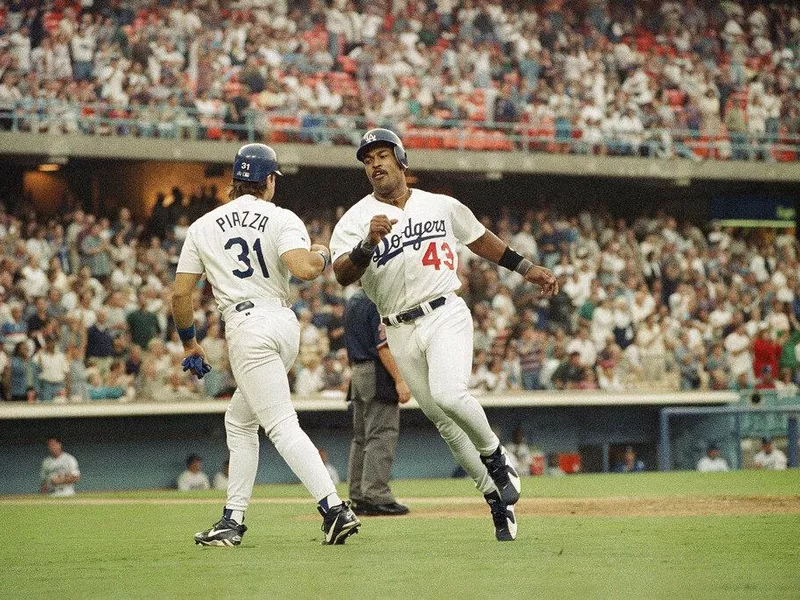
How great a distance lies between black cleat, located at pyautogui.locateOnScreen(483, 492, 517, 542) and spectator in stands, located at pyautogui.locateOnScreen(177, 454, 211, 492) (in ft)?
Answer: 33.3

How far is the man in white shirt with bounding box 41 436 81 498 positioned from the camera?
49.6ft

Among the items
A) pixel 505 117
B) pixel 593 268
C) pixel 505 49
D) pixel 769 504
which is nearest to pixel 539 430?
pixel 593 268

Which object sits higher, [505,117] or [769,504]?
[505,117]

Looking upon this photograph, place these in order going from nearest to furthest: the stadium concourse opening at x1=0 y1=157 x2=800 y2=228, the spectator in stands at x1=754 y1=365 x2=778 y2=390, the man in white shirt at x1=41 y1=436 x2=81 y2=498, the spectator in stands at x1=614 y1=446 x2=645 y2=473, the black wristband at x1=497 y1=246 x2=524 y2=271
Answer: the black wristband at x1=497 y1=246 x2=524 y2=271 → the man in white shirt at x1=41 y1=436 x2=81 y2=498 → the spectator in stands at x1=614 y1=446 x2=645 y2=473 → the spectator in stands at x1=754 y1=365 x2=778 y2=390 → the stadium concourse opening at x1=0 y1=157 x2=800 y2=228

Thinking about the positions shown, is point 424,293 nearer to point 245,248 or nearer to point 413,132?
point 245,248

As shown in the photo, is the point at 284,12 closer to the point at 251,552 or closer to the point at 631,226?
the point at 631,226

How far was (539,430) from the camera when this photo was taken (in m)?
18.7

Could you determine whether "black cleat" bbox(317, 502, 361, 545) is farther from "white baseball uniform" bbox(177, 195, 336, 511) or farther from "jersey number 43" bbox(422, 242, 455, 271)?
"jersey number 43" bbox(422, 242, 455, 271)

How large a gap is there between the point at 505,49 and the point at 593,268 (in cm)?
479

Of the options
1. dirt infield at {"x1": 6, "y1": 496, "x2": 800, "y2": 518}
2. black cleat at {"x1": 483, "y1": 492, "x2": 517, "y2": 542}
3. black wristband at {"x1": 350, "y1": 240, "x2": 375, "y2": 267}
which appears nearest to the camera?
black wristband at {"x1": 350, "y1": 240, "x2": 375, "y2": 267}

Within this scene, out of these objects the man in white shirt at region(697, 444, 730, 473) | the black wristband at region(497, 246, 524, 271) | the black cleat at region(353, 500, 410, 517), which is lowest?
the black cleat at region(353, 500, 410, 517)

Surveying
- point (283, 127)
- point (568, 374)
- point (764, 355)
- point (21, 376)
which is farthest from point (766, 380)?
point (21, 376)

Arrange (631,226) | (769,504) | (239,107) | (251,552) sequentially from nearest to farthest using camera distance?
1. (251,552)
2. (769,504)
3. (239,107)
4. (631,226)

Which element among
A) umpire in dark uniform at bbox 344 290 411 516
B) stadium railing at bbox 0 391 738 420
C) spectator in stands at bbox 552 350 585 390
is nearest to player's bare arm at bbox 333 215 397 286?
umpire in dark uniform at bbox 344 290 411 516
